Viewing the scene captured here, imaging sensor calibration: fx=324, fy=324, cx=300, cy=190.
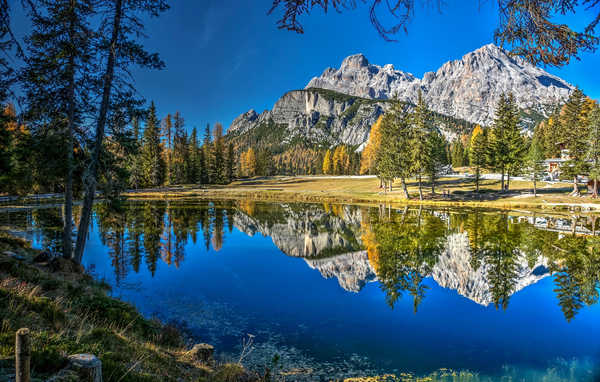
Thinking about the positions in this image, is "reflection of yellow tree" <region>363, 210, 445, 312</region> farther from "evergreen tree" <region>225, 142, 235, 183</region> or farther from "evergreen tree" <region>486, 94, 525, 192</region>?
"evergreen tree" <region>225, 142, 235, 183</region>

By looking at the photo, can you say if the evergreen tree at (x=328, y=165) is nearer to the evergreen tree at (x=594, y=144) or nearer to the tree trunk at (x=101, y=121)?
the evergreen tree at (x=594, y=144)

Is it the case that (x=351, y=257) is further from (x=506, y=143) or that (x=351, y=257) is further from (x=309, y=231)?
(x=506, y=143)

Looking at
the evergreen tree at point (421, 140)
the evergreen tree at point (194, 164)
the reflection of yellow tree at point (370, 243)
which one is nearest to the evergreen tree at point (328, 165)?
the evergreen tree at point (194, 164)

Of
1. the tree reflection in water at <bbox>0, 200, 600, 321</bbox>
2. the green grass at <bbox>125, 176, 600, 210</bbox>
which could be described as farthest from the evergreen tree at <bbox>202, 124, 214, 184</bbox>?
the tree reflection in water at <bbox>0, 200, 600, 321</bbox>

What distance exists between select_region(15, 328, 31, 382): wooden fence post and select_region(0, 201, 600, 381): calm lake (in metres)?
6.19

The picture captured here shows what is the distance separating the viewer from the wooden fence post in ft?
9.11

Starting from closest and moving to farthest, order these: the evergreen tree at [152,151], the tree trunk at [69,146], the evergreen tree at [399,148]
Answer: the tree trunk at [69,146] → the evergreen tree at [399,148] → the evergreen tree at [152,151]

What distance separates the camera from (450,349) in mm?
9547

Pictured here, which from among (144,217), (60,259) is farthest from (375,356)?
(144,217)

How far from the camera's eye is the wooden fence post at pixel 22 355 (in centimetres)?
278

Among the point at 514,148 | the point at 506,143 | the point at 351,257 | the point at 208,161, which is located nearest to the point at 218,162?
the point at 208,161

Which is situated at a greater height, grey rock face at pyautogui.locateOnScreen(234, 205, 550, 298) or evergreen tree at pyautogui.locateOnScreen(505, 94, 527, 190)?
evergreen tree at pyautogui.locateOnScreen(505, 94, 527, 190)

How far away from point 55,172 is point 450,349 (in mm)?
15986

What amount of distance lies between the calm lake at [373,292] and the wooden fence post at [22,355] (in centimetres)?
619
